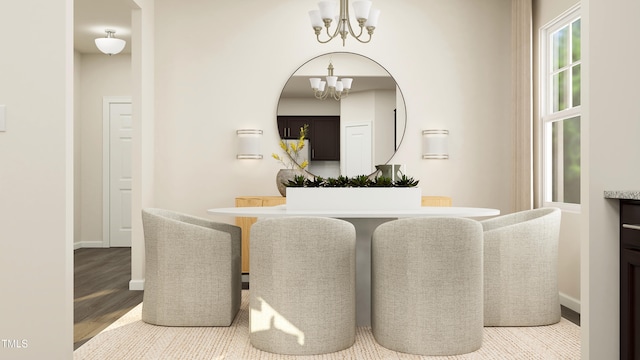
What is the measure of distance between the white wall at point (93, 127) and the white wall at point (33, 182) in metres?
5.20

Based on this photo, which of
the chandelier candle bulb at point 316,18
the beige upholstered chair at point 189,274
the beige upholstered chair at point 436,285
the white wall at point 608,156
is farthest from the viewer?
the chandelier candle bulb at point 316,18

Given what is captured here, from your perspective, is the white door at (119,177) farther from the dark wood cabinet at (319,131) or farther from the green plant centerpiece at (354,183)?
the green plant centerpiece at (354,183)

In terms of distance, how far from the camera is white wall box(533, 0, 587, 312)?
4137 millimetres

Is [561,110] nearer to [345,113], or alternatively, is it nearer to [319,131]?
[345,113]

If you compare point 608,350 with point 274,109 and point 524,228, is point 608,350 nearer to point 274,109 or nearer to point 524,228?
point 524,228

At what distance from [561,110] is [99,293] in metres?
4.04

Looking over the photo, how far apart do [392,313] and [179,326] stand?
140 cm

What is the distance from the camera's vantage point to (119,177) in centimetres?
768

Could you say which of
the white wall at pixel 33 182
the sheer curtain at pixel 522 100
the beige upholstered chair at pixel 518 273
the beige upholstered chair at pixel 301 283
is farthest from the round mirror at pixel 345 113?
the white wall at pixel 33 182

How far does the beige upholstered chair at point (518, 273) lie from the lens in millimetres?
3541

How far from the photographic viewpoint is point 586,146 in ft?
6.96

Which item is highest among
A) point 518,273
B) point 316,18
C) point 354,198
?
point 316,18

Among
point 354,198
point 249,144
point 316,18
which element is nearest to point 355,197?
point 354,198

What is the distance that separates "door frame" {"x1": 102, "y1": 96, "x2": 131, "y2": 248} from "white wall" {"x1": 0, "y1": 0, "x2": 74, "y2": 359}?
17.0 ft
